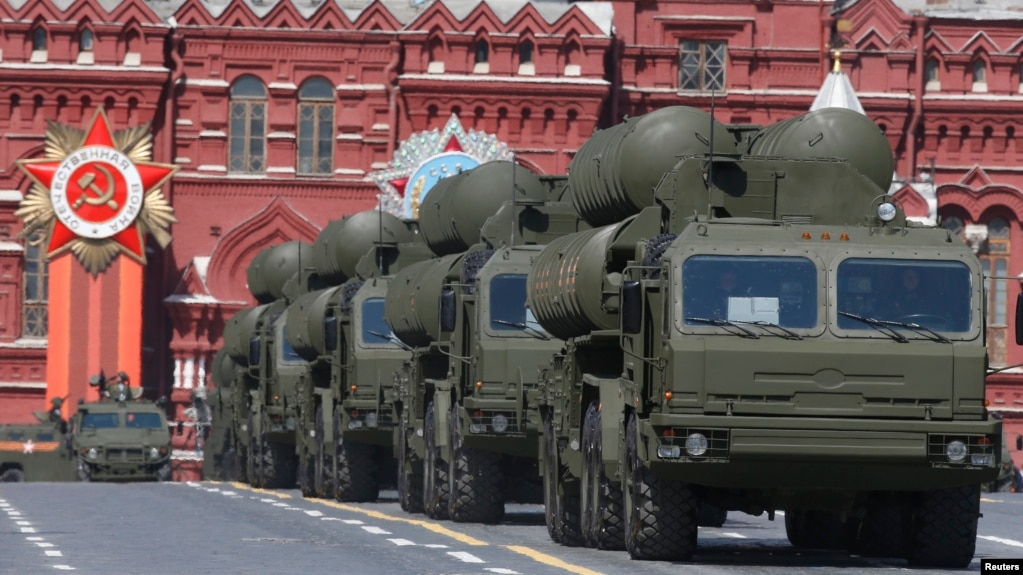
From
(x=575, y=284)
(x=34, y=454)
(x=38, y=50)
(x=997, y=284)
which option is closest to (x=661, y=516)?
(x=575, y=284)

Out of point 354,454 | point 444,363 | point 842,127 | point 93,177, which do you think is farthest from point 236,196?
point 842,127

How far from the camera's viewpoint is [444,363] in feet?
93.6

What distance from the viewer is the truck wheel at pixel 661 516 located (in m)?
17.8

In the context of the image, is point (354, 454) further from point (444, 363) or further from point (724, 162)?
point (724, 162)

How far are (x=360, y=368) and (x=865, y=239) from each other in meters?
15.2

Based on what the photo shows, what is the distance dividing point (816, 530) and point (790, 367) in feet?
13.3

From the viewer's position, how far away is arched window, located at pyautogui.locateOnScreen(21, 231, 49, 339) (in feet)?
203

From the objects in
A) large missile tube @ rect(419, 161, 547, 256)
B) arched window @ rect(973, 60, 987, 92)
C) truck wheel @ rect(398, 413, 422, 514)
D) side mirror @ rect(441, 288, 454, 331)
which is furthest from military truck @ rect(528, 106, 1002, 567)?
arched window @ rect(973, 60, 987, 92)

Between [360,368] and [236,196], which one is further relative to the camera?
[236,196]

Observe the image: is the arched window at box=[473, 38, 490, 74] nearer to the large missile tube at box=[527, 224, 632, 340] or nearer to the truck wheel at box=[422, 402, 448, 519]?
the truck wheel at box=[422, 402, 448, 519]

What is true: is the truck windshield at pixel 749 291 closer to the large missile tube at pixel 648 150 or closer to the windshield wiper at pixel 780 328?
the windshield wiper at pixel 780 328

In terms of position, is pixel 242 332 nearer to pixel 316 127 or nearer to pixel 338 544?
pixel 316 127

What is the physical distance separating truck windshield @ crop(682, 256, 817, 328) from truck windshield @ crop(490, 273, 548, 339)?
7.67 metres

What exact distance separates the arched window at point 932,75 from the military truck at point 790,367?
46513mm
